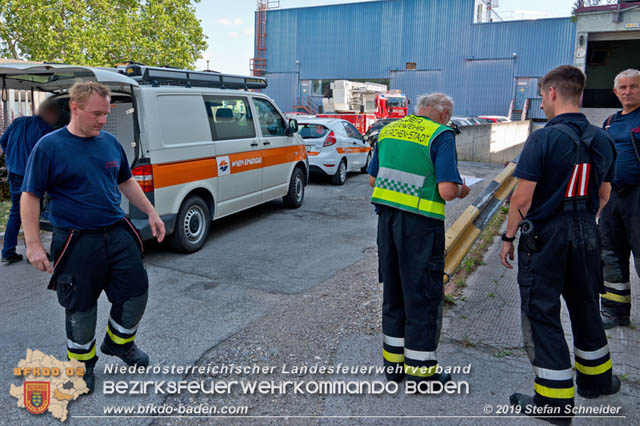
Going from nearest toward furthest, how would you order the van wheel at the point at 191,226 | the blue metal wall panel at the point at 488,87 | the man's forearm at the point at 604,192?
the man's forearm at the point at 604,192, the van wheel at the point at 191,226, the blue metal wall panel at the point at 488,87

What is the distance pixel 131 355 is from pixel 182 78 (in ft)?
13.6

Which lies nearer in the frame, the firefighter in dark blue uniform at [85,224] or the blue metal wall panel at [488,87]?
the firefighter in dark blue uniform at [85,224]

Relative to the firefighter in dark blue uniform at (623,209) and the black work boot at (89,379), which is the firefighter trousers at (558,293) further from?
the black work boot at (89,379)

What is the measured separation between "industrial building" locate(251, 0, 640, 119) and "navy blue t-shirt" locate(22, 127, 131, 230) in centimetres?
3613

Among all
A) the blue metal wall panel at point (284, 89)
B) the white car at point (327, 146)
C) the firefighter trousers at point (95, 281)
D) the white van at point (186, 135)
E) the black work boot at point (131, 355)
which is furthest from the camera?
the blue metal wall panel at point (284, 89)

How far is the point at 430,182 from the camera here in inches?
128

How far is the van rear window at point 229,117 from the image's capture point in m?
6.93

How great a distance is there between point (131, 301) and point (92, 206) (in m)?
0.67

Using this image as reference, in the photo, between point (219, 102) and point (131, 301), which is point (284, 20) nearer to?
point (219, 102)

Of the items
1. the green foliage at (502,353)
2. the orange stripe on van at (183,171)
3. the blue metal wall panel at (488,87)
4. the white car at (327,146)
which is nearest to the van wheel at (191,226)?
the orange stripe on van at (183,171)

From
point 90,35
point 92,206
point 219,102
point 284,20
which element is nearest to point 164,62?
point 90,35

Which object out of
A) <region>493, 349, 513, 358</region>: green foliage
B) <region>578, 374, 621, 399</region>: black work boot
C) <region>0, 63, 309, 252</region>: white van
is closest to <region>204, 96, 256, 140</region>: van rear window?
<region>0, 63, 309, 252</region>: white van

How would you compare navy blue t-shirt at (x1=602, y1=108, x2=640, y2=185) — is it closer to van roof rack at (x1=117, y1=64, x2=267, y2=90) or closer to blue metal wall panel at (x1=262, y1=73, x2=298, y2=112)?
van roof rack at (x1=117, y1=64, x2=267, y2=90)

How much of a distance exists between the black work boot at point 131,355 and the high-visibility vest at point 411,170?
1953 mm
